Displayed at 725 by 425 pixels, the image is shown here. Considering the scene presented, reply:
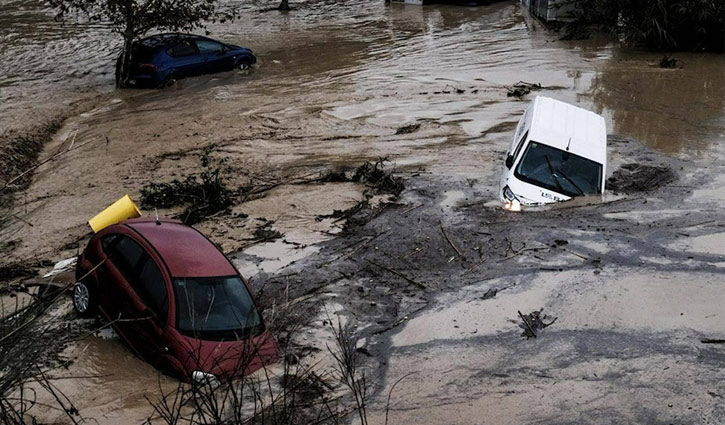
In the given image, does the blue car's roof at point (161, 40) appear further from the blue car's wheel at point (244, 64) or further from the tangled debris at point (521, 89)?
the tangled debris at point (521, 89)

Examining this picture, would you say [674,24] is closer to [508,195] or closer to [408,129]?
[408,129]

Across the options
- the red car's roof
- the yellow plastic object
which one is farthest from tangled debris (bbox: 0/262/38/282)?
the red car's roof

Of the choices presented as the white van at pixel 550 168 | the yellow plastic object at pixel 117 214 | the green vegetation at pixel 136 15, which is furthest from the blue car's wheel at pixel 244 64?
the yellow plastic object at pixel 117 214

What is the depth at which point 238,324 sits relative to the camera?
30.3 feet

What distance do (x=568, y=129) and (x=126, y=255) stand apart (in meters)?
7.79

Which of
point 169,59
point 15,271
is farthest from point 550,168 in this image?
point 169,59

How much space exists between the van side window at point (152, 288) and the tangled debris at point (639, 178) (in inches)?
334

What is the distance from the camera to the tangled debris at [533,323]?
10016 mm

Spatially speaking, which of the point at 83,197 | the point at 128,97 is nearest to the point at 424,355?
the point at 83,197

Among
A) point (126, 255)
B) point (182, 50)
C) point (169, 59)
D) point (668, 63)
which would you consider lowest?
point (668, 63)

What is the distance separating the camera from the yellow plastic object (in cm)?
1147

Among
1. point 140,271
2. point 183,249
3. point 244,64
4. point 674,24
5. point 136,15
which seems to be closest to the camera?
point 140,271

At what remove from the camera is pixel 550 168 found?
13.8 meters

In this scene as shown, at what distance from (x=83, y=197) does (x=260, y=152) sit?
12.7 ft
